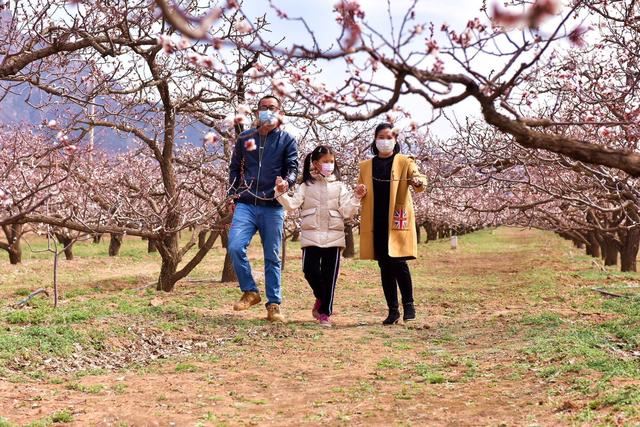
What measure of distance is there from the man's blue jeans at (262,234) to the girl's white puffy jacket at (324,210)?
26 cm

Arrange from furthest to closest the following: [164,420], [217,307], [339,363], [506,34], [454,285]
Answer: [454,285] → [217,307] → [339,363] → [164,420] → [506,34]

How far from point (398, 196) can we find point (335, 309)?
119 inches

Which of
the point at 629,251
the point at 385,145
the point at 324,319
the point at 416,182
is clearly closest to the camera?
the point at 416,182

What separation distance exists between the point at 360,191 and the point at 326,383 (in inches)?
105

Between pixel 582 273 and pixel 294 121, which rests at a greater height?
pixel 294 121

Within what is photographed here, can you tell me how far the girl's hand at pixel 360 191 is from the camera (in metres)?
7.68

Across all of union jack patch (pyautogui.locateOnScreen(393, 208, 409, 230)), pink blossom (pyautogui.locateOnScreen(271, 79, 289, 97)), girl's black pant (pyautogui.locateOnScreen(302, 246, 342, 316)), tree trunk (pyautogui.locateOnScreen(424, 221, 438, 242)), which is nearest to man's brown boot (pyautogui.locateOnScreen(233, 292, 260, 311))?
girl's black pant (pyautogui.locateOnScreen(302, 246, 342, 316))

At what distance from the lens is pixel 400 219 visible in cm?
768

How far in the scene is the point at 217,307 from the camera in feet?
31.6

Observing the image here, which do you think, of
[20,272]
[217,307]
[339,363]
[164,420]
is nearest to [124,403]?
[164,420]

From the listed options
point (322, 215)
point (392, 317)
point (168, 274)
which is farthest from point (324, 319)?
point (168, 274)

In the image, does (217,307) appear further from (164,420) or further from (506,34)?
(506,34)

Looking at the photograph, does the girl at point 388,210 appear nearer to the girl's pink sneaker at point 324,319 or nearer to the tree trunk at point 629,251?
the girl's pink sneaker at point 324,319

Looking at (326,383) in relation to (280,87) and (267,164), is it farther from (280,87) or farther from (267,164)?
(267,164)
